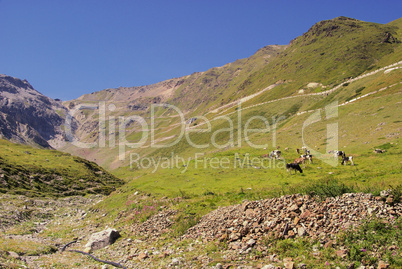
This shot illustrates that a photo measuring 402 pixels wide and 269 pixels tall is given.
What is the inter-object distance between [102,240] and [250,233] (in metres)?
12.9

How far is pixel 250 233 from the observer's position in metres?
14.6

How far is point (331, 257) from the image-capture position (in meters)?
11.0

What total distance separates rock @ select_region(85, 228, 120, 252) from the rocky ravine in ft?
1.85

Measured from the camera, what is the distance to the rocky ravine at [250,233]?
12086mm

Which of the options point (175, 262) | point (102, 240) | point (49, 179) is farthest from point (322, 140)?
point (49, 179)

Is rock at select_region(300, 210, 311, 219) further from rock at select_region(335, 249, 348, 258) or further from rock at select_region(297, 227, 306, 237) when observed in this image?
rock at select_region(335, 249, 348, 258)

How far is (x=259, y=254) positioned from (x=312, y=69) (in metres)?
188

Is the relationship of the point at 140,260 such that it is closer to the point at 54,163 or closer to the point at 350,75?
the point at 54,163

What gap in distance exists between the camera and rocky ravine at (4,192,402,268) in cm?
1209

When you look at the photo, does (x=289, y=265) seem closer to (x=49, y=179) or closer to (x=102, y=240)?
(x=102, y=240)

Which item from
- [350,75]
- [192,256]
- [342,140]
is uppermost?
[350,75]

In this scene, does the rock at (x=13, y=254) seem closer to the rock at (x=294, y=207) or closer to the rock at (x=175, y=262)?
the rock at (x=175, y=262)

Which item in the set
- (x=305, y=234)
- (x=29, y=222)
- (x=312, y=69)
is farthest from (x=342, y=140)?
(x=312, y=69)

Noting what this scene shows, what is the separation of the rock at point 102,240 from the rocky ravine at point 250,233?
565mm
